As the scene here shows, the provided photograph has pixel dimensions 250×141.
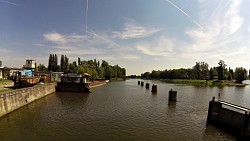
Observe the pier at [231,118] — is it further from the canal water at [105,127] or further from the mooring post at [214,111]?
the canal water at [105,127]

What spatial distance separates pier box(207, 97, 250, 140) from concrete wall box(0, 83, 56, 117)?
30096 mm

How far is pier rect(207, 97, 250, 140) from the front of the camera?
861 inches

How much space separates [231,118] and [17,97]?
34350 mm

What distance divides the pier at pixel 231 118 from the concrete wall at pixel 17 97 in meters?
30.1

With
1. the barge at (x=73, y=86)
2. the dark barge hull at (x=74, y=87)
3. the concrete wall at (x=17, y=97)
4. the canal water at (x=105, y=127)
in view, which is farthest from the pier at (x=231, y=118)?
the barge at (x=73, y=86)

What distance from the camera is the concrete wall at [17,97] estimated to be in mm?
30320

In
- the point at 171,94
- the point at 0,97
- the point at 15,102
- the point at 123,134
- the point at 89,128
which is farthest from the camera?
the point at 171,94

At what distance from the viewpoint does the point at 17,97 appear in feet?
119

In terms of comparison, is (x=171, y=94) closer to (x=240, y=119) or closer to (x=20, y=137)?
(x=240, y=119)

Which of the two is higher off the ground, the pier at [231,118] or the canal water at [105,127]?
the pier at [231,118]

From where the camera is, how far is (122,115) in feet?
107

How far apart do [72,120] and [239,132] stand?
21475 mm

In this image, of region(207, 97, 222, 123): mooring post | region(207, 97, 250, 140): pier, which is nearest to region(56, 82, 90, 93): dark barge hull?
region(207, 97, 222, 123): mooring post

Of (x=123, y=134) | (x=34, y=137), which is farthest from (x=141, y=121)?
(x=34, y=137)
